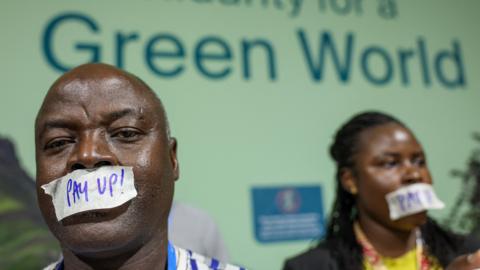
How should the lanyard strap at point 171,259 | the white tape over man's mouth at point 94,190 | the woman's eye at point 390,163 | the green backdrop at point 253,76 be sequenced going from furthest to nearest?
the green backdrop at point 253,76
the woman's eye at point 390,163
the lanyard strap at point 171,259
the white tape over man's mouth at point 94,190

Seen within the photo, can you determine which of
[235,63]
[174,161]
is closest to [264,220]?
[235,63]

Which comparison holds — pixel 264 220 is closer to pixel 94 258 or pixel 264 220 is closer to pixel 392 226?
pixel 392 226

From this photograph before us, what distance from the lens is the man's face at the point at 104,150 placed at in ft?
2.32

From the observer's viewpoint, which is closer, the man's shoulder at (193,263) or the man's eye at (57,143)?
the man's eye at (57,143)

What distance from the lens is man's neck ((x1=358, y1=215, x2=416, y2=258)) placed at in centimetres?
134

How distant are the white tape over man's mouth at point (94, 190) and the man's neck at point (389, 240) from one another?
0.86 m

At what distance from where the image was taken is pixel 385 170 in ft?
4.53

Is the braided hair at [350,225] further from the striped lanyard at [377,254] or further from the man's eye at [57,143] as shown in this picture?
the man's eye at [57,143]

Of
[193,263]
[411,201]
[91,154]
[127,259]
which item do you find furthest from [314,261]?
[91,154]

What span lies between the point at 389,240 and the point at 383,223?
0.16 ft

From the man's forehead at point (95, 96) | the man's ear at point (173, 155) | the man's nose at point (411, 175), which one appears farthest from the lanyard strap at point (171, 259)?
the man's nose at point (411, 175)

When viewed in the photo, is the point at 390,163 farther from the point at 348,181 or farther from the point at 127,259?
the point at 127,259

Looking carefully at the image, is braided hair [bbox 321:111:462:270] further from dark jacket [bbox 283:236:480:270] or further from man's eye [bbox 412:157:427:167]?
man's eye [bbox 412:157:427:167]

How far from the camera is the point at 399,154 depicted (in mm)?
1383
